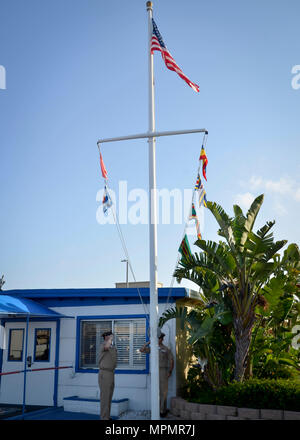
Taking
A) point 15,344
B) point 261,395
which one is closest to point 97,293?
point 15,344

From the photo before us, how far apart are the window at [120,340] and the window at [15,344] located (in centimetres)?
191

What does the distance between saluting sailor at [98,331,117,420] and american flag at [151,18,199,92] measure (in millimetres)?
5905

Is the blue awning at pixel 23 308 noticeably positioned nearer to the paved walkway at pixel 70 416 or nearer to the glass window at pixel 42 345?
the glass window at pixel 42 345

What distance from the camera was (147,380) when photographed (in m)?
11.4

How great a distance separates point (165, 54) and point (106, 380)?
7153mm

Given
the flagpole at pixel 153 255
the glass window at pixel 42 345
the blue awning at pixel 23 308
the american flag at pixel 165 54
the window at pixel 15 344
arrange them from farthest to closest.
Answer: the window at pixel 15 344, the glass window at pixel 42 345, the blue awning at pixel 23 308, the american flag at pixel 165 54, the flagpole at pixel 153 255

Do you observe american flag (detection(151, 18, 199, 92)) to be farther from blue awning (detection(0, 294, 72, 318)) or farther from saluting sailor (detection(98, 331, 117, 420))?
blue awning (detection(0, 294, 72, 318))

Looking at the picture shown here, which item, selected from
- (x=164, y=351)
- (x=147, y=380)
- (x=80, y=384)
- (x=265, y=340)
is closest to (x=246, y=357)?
(x=265, y=340)

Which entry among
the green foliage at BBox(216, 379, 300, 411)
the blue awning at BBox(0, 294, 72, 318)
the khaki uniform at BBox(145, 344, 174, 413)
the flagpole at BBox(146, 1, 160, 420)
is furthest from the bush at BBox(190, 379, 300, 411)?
the blue awning at BBox(0, 294, 72, 318)

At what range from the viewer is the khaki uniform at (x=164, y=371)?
1042 centimetres

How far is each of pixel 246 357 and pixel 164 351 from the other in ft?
6.51

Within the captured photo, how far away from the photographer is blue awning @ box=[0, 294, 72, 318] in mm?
10623

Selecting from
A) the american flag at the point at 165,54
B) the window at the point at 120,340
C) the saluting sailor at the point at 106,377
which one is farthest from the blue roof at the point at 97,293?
the american flag at the point at 165,54
